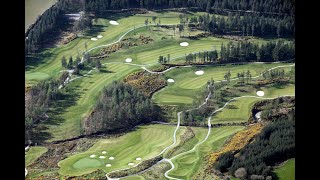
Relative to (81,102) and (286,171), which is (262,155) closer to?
(286,171)

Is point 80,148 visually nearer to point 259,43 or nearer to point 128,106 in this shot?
point 128,106

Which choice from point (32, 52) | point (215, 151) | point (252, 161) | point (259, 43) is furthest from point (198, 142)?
point (32, 52)

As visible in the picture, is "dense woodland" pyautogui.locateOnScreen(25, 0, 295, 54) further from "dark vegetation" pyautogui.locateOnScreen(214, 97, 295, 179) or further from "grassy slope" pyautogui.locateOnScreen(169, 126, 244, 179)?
"dark vegetation" pyautogui.locateOnScreen(214, 97, 295, 179)

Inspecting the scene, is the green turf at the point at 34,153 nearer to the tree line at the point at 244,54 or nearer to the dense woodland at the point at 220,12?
the dense woodland at the point at 220,12

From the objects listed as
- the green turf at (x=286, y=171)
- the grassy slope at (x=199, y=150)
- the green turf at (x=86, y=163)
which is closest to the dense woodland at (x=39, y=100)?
the green turf at (x=86, y=163)

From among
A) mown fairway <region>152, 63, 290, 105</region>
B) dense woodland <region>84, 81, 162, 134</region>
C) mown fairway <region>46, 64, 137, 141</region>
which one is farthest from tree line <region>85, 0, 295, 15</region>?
dense woodland <region>84, 81, 162, 134</region>

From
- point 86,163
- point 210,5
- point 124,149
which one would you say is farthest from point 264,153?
point 210,5
